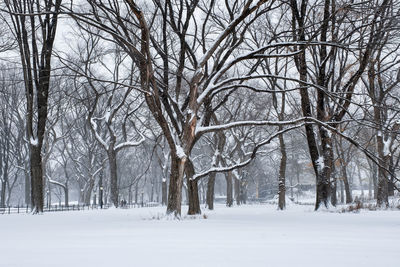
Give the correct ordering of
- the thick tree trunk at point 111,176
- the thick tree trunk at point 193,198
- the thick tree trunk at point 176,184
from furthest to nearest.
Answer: the thick tree trunk at point 111,176 → the thick tree trunk at point 193,198 → the thick tree trunk at point 176,184

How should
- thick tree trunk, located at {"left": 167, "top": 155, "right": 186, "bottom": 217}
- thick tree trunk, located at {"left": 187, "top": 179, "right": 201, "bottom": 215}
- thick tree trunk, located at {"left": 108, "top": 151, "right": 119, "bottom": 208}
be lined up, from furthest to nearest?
thick tree trunk, located at {"left": 108, "top": 151, "right": 119, "bottom": 208} → thick tree trunk, located at {"left": 187, "top": 179, "right": 201, "bottom": 215} → thick tree trunk, located at {"left": 167, "top": 155, "right": 186, "bottom": 217}

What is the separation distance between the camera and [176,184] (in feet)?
42.1

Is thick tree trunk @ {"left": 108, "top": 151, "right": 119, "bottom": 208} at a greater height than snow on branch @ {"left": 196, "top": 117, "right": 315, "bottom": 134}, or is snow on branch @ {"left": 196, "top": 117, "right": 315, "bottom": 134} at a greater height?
snow on branch @ {"left": 196, "top": 117, "right": 315, "bottom": 134}

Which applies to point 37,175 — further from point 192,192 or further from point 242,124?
point 242,124

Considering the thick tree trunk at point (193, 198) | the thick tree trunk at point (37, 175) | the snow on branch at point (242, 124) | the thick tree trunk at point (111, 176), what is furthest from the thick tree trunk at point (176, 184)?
the thick tree trunk at point (111, 176)

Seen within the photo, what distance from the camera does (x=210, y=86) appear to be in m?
13.3

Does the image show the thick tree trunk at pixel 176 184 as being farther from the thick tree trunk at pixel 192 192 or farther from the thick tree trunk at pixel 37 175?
the thick tree trunk at pixel 37 175

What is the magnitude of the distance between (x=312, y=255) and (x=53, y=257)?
11.5ft

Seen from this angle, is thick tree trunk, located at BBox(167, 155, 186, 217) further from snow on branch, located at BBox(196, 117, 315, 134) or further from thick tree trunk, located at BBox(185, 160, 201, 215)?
thick tree trunk, located at BBox(185, 160, 201, 215)

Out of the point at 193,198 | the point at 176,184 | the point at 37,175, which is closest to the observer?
the point at 176,184

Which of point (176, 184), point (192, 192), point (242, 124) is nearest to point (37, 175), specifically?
point (192, 192)

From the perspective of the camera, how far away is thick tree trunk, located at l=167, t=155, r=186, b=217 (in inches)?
502

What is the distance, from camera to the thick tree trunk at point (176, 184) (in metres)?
12.7

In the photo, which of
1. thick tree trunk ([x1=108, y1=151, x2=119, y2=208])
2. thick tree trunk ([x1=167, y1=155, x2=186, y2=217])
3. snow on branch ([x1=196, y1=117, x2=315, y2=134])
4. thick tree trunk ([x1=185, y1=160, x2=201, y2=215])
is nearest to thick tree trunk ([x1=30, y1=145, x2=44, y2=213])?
thick tree trunk ([x1=185, y1=160, x2=201, y2=215])
